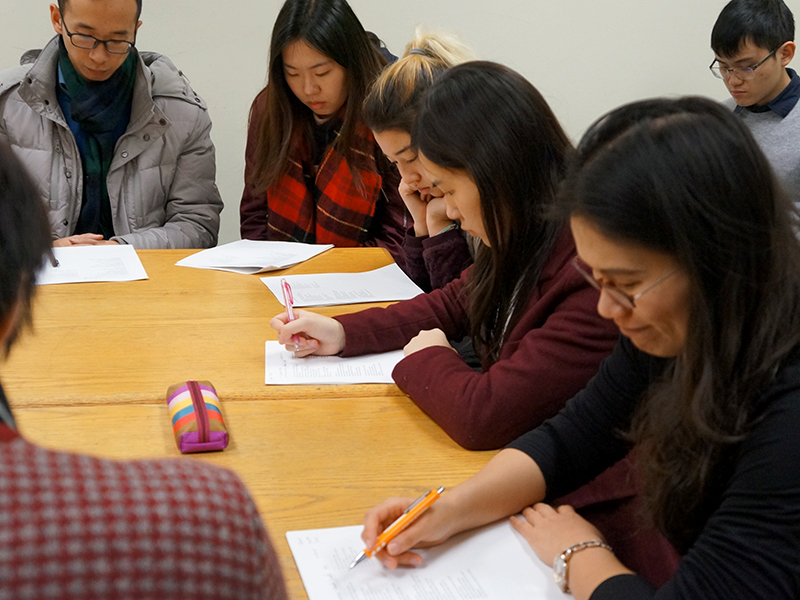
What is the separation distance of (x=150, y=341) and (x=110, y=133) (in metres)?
1.09

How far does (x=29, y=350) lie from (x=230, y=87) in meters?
2.04

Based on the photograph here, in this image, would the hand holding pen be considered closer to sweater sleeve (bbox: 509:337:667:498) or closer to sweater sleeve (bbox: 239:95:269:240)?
sweater sleeve (bbox: 509:337:667:498)

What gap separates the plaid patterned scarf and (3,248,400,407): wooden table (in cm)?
41

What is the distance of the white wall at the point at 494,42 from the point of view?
10.2ft

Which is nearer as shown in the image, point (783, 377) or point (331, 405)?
point (783, 377)

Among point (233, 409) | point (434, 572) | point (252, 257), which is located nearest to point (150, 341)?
point (233, 409)

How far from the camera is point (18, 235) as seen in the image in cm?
54

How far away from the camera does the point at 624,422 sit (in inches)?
40.9

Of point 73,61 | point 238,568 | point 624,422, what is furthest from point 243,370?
point 73,61

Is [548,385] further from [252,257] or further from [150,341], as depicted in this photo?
[252,257]

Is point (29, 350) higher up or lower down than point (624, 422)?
lower down

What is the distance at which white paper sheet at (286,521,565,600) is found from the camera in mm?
858

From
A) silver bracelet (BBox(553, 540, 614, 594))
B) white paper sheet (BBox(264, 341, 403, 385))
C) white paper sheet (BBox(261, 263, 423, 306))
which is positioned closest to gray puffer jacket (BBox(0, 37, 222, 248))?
white paper sheet (BBox(261, 263, 423, 306))

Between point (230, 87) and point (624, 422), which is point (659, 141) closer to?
point (624, 422)
